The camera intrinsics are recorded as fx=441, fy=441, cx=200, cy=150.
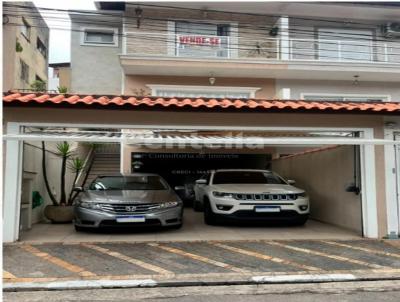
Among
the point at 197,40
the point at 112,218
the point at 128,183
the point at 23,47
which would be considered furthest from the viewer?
the point at 23,47

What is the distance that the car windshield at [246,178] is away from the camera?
1114 centimetres

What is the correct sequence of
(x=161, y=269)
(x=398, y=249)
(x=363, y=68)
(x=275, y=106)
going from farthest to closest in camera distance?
(x=363, y=68) < (x=275, y=106) < (x=398, y=249) < (x=161, y=269)

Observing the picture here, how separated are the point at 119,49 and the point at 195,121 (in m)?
11.5

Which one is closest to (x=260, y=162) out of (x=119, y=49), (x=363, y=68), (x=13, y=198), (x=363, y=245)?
(x=363, y=68)

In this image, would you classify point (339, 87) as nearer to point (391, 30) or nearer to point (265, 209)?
point (391, 30)

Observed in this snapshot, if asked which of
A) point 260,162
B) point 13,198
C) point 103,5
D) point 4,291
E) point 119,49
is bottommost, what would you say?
point 4,291

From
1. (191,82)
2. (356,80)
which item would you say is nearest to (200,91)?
(191,82)

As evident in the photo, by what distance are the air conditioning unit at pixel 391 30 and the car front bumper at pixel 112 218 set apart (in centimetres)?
1318

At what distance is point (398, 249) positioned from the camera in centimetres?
788

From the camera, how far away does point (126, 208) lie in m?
8.80

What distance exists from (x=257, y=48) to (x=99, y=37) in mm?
6949

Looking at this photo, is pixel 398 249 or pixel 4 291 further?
pixel 398 249

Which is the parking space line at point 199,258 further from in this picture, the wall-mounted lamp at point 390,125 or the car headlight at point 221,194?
the wall-mounted lamp at point 390,125

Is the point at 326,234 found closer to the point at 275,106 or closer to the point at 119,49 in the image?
the point at 275,106
